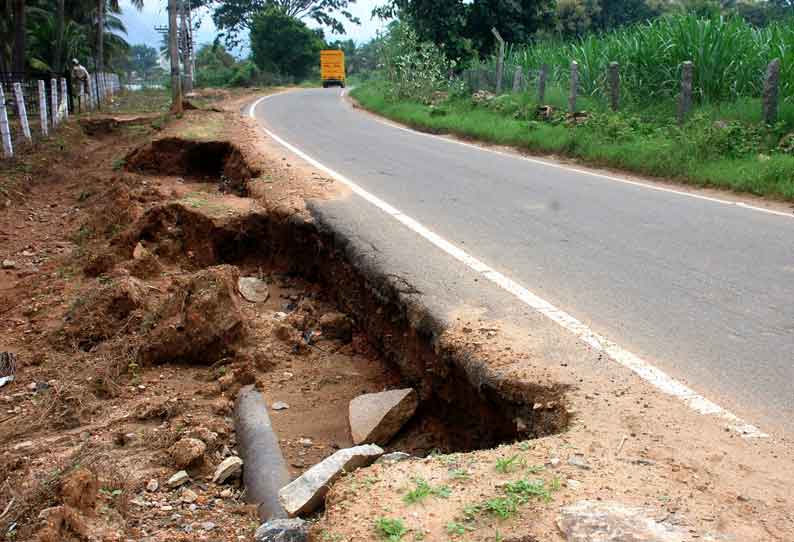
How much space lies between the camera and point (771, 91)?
11.0 metres

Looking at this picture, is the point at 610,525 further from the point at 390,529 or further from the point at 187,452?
the point at 187,452

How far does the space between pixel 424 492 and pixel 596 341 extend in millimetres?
1814

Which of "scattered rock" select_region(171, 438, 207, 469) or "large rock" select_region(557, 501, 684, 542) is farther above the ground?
"large rock" select_region(557, 501, 684, 542)

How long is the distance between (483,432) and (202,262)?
4.30m

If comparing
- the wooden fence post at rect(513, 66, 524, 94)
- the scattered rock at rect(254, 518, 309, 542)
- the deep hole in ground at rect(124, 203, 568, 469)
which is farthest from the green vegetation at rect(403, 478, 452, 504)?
the wooden fence post at rect(513, 66, 524, 94)

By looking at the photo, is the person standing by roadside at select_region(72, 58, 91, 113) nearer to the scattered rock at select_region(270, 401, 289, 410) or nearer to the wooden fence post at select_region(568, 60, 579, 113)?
the wooden fence post at select_region(568, 60, 579, 113)

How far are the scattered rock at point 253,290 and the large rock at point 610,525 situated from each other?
4.49 m

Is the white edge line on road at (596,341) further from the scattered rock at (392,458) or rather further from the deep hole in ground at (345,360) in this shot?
the scattered rock at (392,458)

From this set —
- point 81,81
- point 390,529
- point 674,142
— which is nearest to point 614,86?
point 674,142

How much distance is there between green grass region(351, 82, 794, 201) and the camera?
9.70 m

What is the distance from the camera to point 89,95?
25562mm

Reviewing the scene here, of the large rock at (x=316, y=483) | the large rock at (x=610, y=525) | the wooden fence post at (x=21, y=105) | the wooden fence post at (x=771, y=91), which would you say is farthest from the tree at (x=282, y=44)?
the large rock at (x=610, y=525)

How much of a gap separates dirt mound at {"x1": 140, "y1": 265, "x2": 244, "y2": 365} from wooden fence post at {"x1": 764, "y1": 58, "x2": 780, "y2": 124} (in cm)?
890

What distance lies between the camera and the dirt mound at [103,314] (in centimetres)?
598
